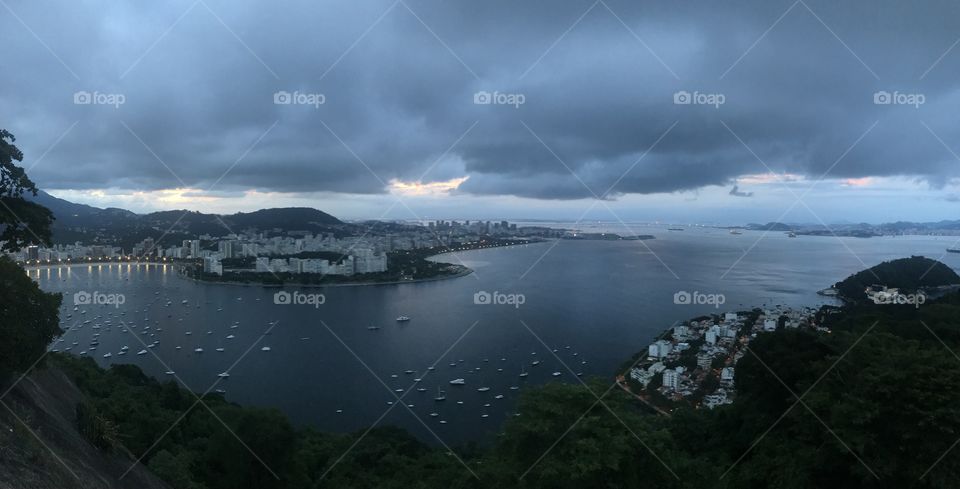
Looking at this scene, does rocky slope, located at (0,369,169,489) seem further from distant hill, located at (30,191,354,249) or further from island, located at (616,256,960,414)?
distant hill, located at (30,191,354,249)

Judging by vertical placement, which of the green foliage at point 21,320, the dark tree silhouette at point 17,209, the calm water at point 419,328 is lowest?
the calm water at point 419,328

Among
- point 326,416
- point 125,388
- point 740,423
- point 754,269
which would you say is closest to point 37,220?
point 125,388

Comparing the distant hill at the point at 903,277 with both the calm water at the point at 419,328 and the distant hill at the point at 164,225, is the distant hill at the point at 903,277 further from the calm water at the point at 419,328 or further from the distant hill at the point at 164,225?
the distant hill at the point at 164,225

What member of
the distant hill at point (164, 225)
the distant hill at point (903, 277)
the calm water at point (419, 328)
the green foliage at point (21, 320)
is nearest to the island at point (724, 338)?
the distant hill at point (903, 277)

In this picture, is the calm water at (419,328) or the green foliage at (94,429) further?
the calm water at (419,328)

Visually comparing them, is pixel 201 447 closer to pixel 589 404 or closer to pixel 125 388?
pixel 125 388

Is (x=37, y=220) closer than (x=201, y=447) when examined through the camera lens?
Yes
